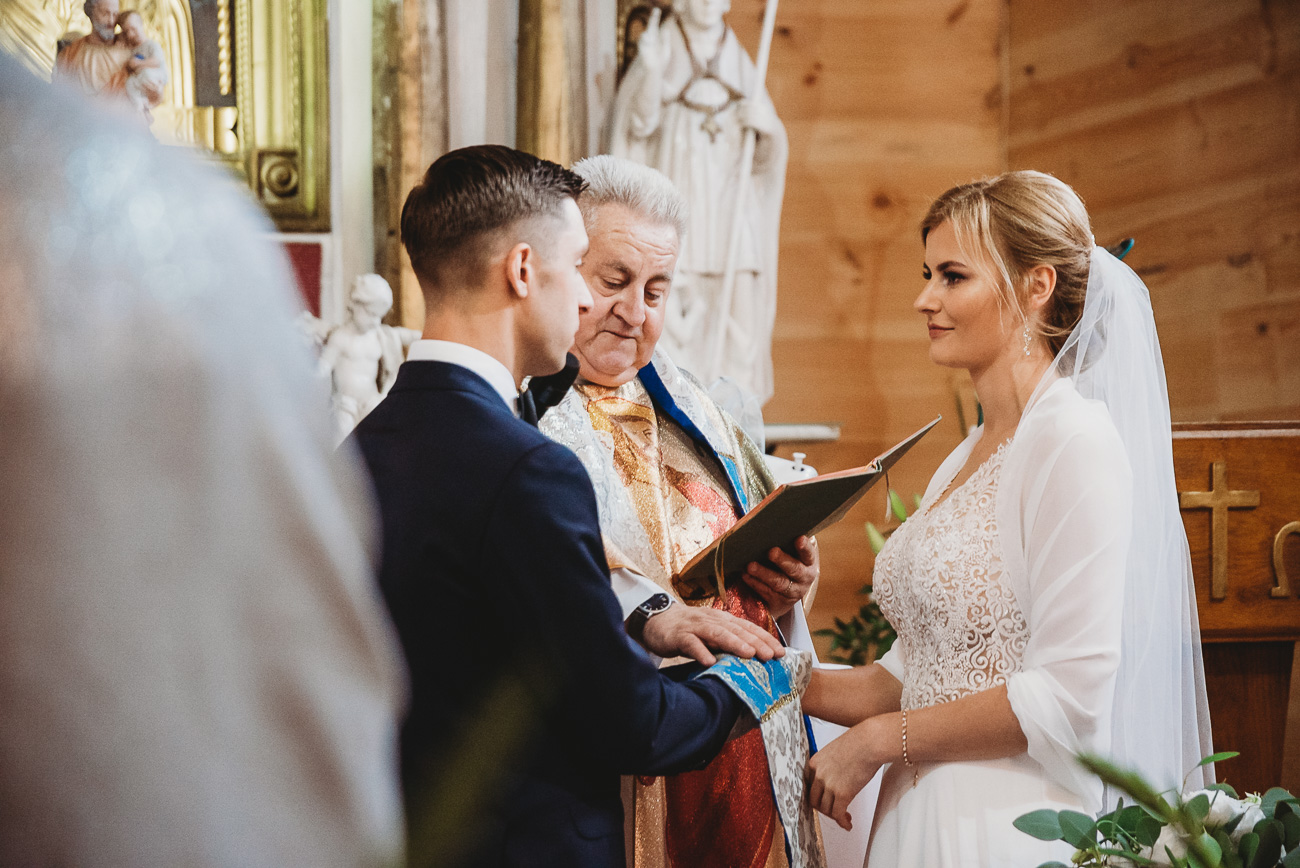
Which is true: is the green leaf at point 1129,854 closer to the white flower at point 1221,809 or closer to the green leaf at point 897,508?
the white flower at point 1221,809

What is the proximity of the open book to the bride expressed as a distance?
7.7 inches

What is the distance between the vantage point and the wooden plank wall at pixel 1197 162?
458 centimetres

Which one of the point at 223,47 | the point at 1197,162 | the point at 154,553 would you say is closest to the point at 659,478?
the point at 154,553

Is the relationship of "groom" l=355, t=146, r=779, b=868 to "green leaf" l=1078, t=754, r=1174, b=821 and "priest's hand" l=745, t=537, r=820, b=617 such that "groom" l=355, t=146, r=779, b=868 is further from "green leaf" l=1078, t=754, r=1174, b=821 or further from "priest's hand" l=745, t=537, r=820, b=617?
"green leaf" l=1078, t=754, r=1174, b=821

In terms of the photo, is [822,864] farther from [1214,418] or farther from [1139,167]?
[1139,167]

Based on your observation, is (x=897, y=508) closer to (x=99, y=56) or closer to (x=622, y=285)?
(x=622, y=285)

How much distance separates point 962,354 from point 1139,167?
3757 millimetres

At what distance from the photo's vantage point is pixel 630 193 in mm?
2094

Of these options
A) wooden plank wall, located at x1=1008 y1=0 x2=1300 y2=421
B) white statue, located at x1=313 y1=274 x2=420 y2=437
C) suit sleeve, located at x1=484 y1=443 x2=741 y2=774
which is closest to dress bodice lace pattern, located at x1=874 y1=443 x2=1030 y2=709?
suit sleeve, located at x1=484 y1=443 x2=741 y2=774

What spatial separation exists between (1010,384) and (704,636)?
0.74m

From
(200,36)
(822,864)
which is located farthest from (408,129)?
(822,864)

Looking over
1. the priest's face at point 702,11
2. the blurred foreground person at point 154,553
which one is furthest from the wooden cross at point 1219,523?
the priest's face at point 702,11

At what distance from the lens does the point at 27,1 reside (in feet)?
13.5

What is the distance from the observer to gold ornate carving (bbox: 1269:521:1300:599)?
2512 millimetres
